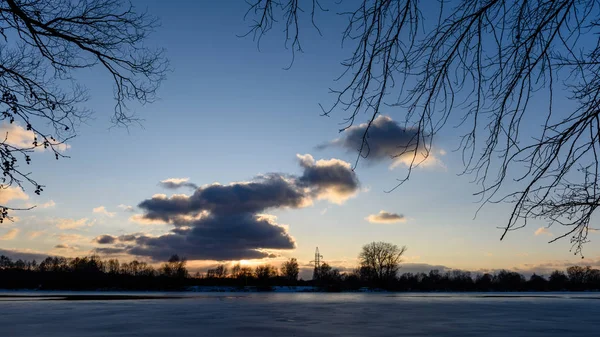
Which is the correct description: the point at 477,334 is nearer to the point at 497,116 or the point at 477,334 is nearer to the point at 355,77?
the point at 497,116

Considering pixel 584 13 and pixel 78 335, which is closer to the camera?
pixel 584 13

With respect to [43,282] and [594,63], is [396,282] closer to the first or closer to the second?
[43,282]

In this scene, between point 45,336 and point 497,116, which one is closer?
point 497,116

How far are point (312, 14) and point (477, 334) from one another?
338 inches

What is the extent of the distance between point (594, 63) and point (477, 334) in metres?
7.46

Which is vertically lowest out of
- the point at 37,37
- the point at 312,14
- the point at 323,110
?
the point at 323,110

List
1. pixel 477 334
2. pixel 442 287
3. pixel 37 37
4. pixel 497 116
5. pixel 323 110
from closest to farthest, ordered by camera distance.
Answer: pixel 323 110 → pixel 497 116 → pixel 37 37 → pixel 477 334 → pixel 442 287

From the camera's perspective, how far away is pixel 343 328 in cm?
1052

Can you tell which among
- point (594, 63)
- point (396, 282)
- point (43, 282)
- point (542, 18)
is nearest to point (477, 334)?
point (594, 63)

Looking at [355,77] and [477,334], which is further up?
[355,77]

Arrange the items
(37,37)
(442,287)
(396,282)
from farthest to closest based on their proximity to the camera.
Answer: (442,287), (396,282), (37,37)

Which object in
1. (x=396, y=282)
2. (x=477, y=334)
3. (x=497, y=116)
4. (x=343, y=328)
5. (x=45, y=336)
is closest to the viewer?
(x=497, y=116)

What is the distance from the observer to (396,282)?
95.0 metres

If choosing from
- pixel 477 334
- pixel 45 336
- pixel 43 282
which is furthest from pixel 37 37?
pixel 43 282
